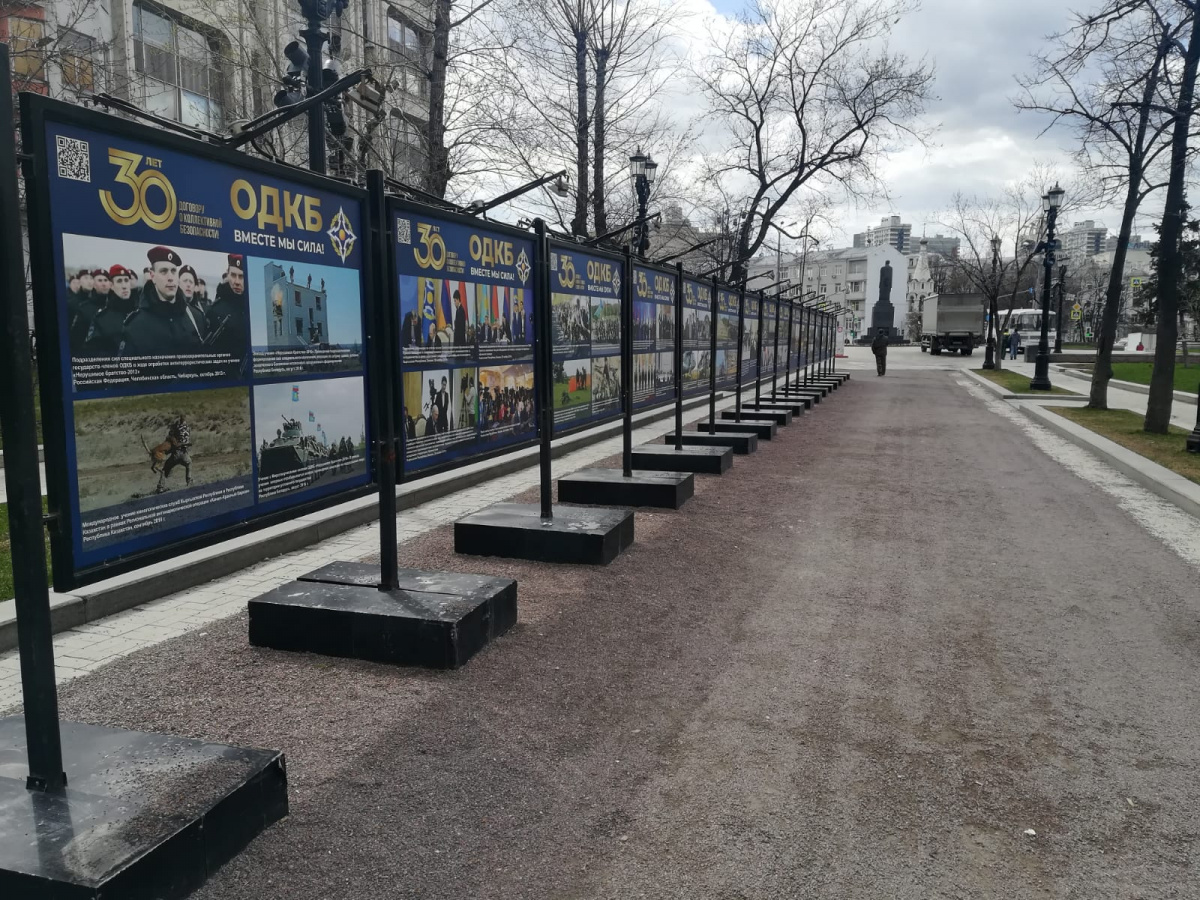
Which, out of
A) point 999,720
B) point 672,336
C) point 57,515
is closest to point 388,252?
point 57,515

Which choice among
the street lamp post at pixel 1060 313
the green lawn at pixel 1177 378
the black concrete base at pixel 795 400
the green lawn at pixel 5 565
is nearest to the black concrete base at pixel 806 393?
the black concrete base at pixel 795 400

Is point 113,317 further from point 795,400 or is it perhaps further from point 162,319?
point 795,400

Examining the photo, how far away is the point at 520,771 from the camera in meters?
3.59

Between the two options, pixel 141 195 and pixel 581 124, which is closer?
pixel 141 195

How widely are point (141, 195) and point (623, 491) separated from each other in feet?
19.4

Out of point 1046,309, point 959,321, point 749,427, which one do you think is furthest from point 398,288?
point 959,321

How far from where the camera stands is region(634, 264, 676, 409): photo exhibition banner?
950 cm

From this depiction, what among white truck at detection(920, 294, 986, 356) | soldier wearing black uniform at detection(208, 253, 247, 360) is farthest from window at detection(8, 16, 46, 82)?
white truck at detection(920, 294, 986, 356)

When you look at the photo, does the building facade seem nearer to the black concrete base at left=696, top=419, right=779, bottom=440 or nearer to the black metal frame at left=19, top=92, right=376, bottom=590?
the black metal frame at left=19, top=92, right=376, bottom=590

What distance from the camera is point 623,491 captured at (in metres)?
8.81

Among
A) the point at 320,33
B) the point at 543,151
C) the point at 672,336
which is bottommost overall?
the point at 672,336

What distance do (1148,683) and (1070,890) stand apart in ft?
6.96

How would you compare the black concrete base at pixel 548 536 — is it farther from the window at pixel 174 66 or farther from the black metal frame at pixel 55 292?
the window at pixel 174 66

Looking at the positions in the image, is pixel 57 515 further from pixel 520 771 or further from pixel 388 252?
pixel 388 252
